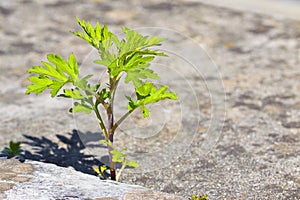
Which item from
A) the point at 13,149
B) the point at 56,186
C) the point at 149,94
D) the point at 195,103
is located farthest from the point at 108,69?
the point at 195,103

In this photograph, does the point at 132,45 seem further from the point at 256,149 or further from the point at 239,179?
the point at 256,149

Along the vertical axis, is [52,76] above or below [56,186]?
above

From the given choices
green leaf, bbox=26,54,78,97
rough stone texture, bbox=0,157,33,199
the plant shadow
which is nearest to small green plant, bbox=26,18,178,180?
green leaf, bbox=26,54,78,97

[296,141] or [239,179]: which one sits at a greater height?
[296,141]

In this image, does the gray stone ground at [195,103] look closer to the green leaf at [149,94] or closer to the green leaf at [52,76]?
the green leaf at [149,94]

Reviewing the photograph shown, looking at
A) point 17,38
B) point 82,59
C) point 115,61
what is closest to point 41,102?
point 82,59

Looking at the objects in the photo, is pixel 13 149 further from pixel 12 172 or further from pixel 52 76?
pixel 52 76

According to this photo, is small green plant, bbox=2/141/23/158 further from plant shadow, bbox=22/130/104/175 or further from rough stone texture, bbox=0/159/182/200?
rough stone texture, bbox=0/159/182/200
